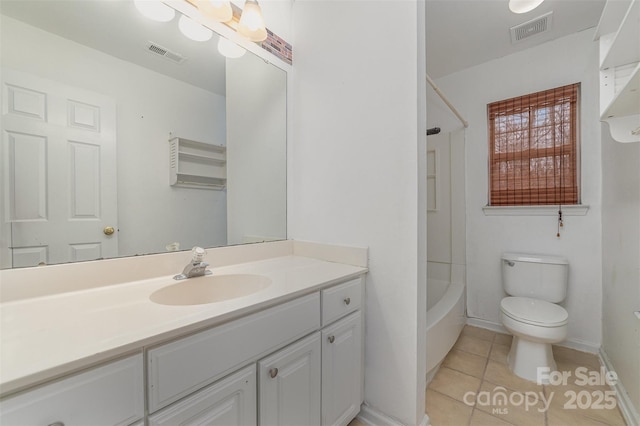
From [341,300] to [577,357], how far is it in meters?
2.01

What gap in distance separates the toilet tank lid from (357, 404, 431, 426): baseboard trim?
1422 mm

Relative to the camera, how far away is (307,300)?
38.3 inches

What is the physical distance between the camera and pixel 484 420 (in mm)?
1300

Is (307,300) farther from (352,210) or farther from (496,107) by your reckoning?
(496,107)

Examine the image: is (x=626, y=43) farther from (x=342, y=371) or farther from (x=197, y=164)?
(x=197, y=164)

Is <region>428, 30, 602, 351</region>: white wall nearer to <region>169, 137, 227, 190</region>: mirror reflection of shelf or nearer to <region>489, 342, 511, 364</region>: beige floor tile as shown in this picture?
→ <region>489, 342, 511, 364</region>: beige floor tile

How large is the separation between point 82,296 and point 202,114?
3.01 feet

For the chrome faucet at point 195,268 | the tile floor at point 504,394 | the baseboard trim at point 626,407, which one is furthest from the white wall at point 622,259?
the chrome faucet at point 195,268

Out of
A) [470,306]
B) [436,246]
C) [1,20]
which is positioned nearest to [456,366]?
[470,306]

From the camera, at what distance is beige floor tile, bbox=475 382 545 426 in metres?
1.31

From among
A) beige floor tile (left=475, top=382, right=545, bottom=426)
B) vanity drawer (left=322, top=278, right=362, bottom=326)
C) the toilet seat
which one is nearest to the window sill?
the toilet seat

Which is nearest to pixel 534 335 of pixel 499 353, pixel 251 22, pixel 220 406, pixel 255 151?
pixel 499 353

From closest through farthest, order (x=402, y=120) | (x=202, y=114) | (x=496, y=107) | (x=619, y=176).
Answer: (x=402, y=120), (x=202, y=114), (x=619, y=176), (x=496, y=107)

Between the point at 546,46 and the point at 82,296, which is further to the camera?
the point at 546,46
